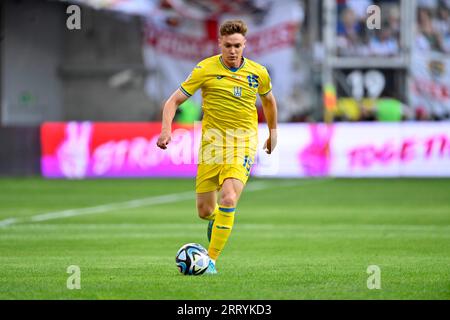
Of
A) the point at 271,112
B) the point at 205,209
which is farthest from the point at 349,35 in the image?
the point at 205,209

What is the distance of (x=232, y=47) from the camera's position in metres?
10.5

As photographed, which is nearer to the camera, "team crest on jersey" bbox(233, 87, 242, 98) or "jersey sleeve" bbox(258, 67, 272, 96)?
"team crest on jersey" bbox(233, 87, 242, 98)

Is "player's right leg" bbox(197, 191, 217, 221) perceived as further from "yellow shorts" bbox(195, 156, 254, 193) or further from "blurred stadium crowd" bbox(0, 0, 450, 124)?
"blurred stadium crowd" bbox(0, 0, 450, 124)

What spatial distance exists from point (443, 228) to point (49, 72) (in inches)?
796

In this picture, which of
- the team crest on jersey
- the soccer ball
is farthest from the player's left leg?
the team crest on jersey

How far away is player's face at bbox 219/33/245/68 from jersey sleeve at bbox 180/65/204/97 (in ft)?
0.91

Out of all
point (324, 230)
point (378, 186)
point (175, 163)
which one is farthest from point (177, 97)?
point (175, 163)

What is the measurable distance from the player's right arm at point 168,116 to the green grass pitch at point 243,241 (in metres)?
1.24

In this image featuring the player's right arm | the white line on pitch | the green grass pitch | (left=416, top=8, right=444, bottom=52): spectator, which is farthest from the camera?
(left=416, top=8, right=444, bottom=52): spectator

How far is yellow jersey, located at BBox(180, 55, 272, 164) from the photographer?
10750 millimetres

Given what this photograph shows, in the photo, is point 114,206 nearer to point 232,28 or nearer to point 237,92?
point 237,92

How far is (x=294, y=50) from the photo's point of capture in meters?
32.6

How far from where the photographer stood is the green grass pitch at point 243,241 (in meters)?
9.42

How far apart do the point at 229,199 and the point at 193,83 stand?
1.17 meters
